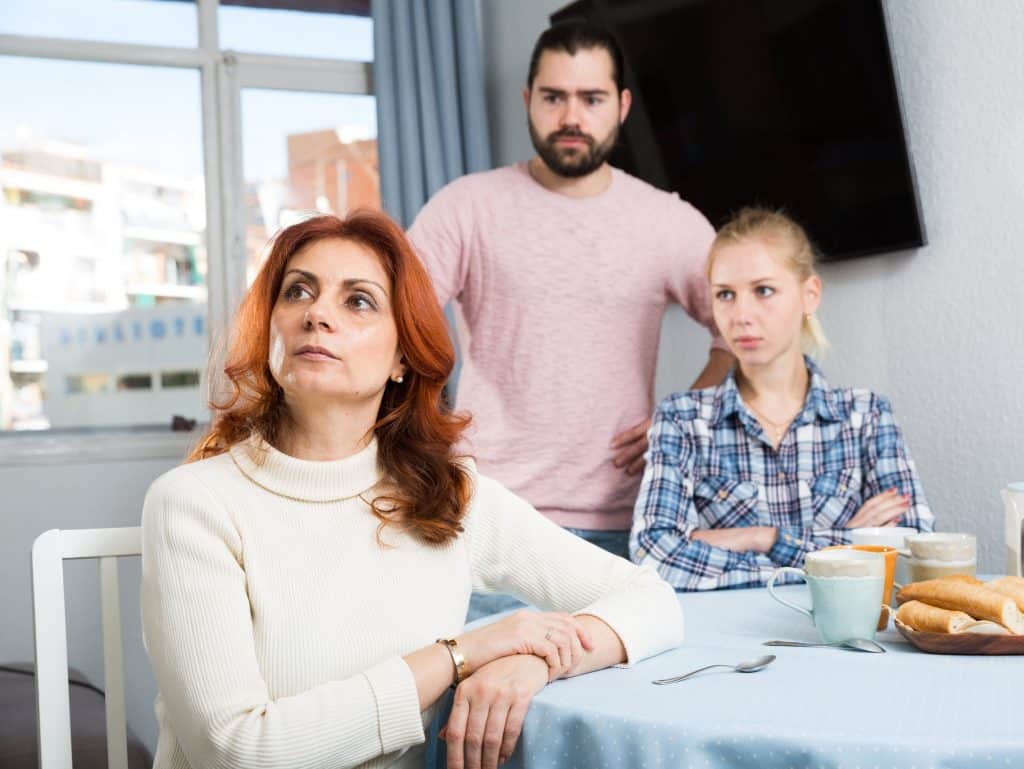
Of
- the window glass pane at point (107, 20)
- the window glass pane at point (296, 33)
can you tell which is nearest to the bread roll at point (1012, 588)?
the window glass pane at point (296, 33)

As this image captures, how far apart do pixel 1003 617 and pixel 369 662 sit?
0.66 meters

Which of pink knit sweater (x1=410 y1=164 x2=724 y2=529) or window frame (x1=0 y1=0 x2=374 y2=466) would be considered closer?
pink knit sweater (x1=410 y1=164 x2=724 y2=529)

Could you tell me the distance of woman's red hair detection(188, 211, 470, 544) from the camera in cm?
134

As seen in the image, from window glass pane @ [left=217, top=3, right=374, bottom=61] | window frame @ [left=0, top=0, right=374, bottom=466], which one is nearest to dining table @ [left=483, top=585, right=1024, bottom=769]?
window frame @ [left=0, top=0, right=374, bottom=466]

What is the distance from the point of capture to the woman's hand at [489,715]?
109 centimetres

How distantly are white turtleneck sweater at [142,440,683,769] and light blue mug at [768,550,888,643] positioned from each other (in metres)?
0.16

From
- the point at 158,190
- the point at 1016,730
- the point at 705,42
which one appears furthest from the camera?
the point at 158,190

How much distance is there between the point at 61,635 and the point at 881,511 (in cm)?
118

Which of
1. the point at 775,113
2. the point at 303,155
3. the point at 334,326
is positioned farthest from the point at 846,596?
the point at 303,155

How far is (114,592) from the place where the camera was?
4.57 feet

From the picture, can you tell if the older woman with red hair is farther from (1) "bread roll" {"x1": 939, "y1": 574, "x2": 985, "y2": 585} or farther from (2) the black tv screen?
(2) the black tv screen

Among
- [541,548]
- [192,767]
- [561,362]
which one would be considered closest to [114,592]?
[192,767]

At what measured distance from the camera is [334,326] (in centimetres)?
133

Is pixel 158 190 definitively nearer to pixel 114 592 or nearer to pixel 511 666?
pixel 114 592
